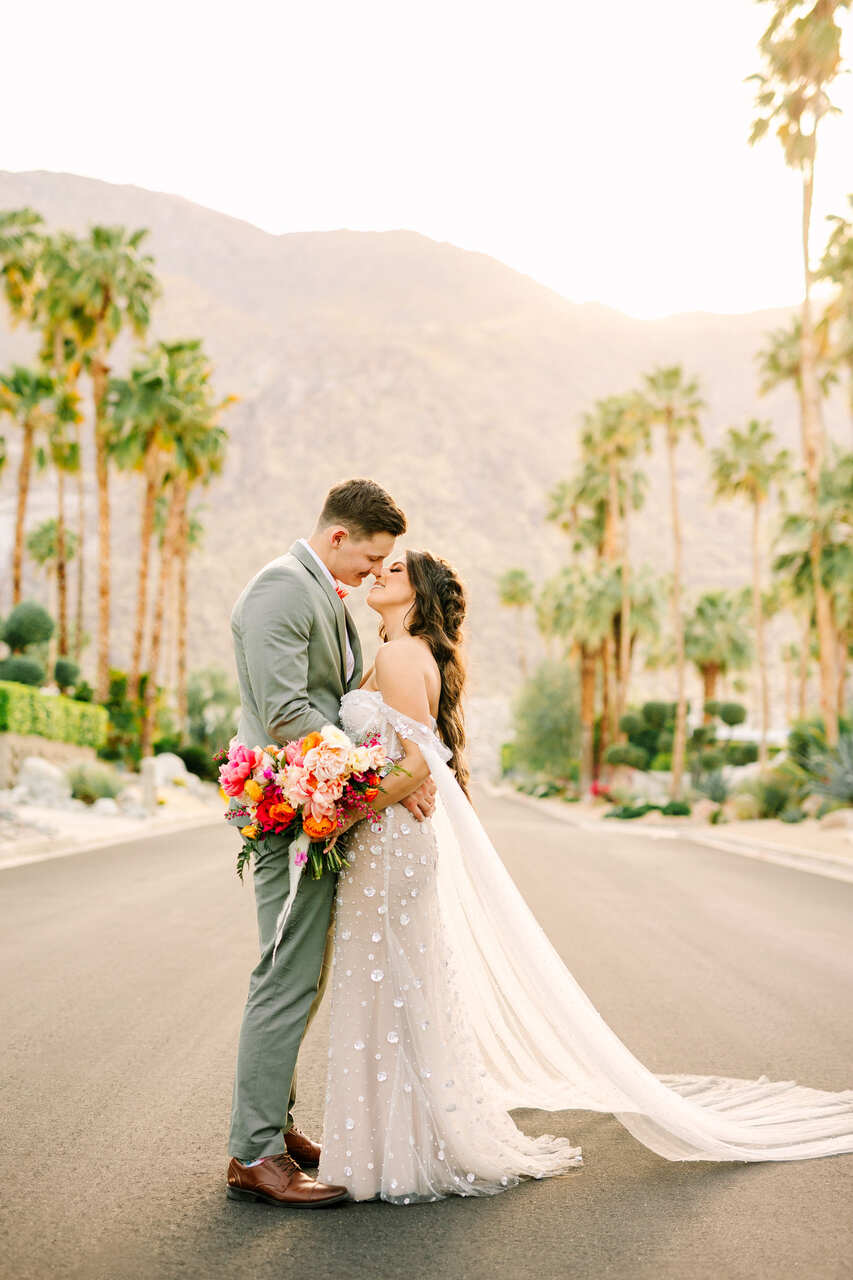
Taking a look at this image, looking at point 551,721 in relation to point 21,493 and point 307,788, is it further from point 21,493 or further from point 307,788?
point 307,788

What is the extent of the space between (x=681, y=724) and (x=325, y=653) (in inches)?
1649

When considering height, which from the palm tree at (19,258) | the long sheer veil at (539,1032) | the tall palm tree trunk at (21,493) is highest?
Result: the palm tree at (19,258)

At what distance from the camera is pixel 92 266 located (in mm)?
37812

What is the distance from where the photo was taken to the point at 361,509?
4781mm

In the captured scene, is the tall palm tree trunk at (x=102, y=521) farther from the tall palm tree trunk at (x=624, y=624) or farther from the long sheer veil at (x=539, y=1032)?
the long sheer veil at (x=539, y=1032)

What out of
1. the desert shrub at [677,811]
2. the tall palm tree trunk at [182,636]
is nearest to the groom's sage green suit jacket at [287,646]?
the desert shrub at [677,811]

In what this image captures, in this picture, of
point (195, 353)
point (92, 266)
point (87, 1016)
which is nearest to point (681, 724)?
point (195, 353)

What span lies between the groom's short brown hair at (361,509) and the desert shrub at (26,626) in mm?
30605

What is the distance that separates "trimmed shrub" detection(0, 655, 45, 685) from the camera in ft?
107

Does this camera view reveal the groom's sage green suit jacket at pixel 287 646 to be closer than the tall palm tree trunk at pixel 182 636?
Yes

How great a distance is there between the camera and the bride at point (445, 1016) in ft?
14.5

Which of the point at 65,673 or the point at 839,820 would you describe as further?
the point at 65,673

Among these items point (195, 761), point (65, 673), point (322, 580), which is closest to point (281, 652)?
point (322, 580)

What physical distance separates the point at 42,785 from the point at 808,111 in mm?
23666
